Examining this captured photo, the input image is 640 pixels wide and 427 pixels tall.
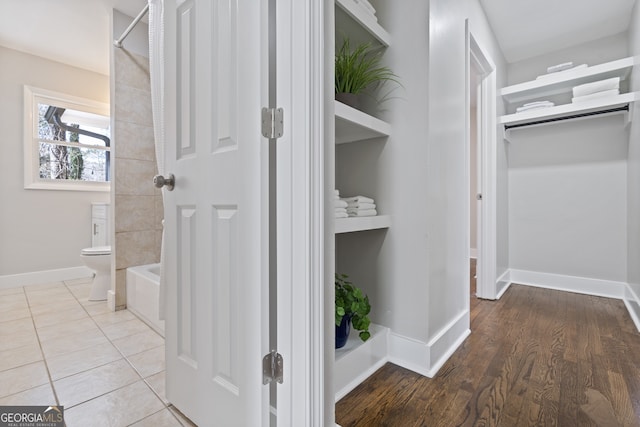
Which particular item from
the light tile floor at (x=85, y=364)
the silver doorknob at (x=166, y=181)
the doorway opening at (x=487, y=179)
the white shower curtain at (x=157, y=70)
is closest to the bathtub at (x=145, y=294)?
the light tile floor at (x=85, y=364)

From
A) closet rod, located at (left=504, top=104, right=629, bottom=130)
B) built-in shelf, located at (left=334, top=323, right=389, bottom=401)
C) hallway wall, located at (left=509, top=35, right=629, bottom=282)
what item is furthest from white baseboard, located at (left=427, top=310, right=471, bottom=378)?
closet rod, located at (left=504, top=104, right=629, bottom=130)

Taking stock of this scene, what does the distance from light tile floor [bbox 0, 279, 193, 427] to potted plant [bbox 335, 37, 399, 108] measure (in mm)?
1533

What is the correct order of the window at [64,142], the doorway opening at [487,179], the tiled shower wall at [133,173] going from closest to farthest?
the tiled shower wall at [133,173] < the doorway opening at [487,179] < the window at [64,142]

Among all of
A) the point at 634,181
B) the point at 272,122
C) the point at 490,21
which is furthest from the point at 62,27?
the point at 634,181

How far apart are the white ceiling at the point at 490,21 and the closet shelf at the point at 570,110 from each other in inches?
26.7

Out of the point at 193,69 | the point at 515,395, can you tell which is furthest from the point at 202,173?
the point at 515,395

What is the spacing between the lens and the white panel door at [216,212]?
90 centimetres

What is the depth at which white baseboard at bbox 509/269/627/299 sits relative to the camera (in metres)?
2.65

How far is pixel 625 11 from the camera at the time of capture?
2.40m

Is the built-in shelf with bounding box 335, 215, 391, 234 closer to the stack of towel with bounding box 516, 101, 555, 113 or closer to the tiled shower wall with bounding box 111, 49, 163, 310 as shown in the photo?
the tiled shower wall with bounding box 111, 49, 163, 310

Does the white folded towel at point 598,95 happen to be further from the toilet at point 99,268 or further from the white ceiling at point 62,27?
the toilet at point 99,268

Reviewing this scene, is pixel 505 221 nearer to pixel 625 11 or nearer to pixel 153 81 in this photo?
pixel 625 11

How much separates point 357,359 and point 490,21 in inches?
114

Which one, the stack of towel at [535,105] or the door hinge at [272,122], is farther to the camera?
the stack of towel at [535,105]
